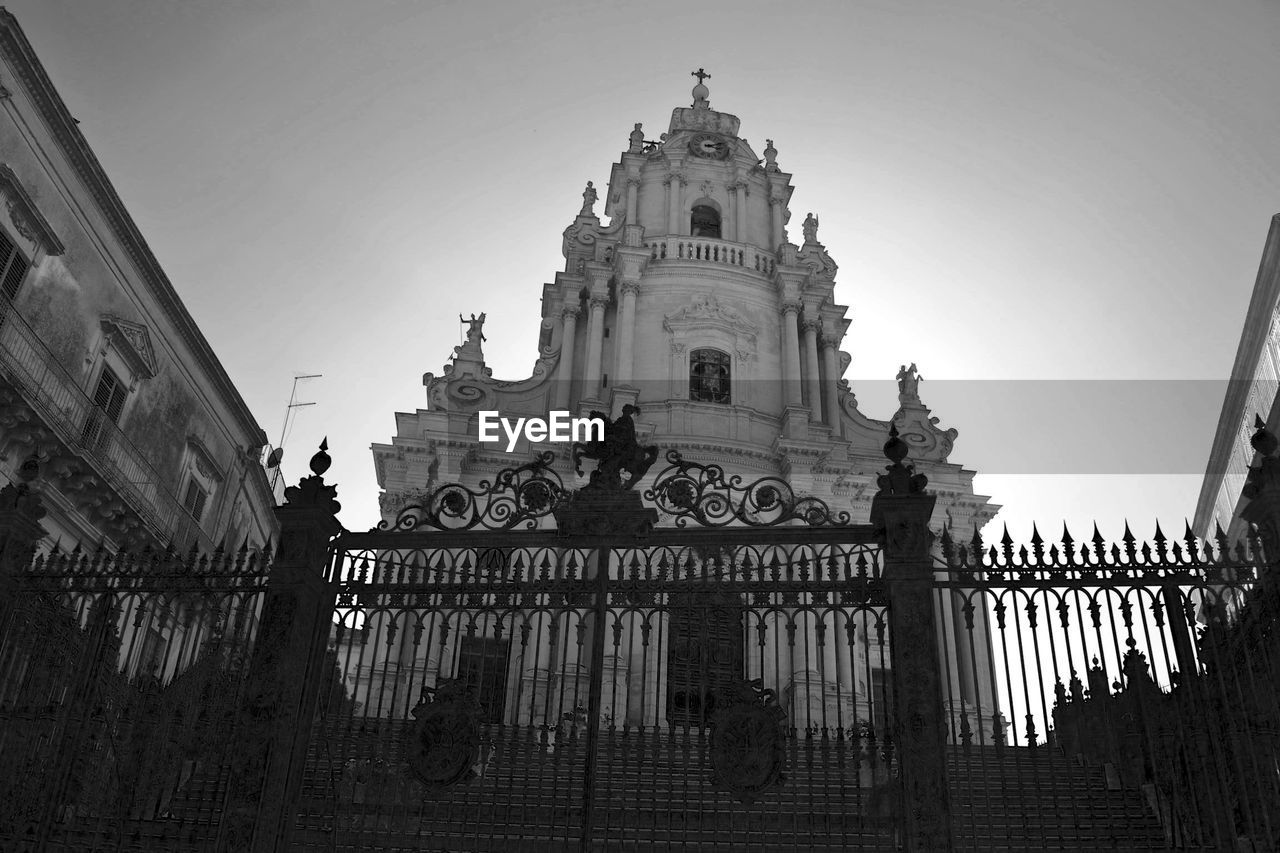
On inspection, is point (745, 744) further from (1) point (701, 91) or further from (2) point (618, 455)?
(1) point (701, 91)

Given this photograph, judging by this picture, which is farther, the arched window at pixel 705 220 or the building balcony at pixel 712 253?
the arched window at pixel 705 220

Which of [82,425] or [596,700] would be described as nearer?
[596,700]

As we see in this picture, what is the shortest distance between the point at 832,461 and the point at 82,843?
773 inches

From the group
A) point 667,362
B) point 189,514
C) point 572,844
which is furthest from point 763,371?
point 572,844

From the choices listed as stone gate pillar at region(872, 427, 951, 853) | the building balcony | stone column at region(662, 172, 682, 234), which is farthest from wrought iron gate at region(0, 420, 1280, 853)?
stone column at region(662, 172, 682, 234)

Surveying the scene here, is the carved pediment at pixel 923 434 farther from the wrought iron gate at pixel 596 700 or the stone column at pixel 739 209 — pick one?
the wrought iron gate at pixel 596 700

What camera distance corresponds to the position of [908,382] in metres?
28.2

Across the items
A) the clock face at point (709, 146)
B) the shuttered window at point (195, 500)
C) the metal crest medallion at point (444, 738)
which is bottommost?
the metal crest medallion at point (444, 738)

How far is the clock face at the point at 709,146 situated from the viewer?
31516 millimetres

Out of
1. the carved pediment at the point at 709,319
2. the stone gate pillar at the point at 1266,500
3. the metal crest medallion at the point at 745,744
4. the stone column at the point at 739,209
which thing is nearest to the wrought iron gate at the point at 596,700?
the metal crest medallion at the point at 745,744

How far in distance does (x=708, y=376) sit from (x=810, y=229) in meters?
7.39

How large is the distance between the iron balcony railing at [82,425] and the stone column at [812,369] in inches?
587

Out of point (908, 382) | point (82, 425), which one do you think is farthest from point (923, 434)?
point (82, 425)

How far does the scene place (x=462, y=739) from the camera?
7.58m
